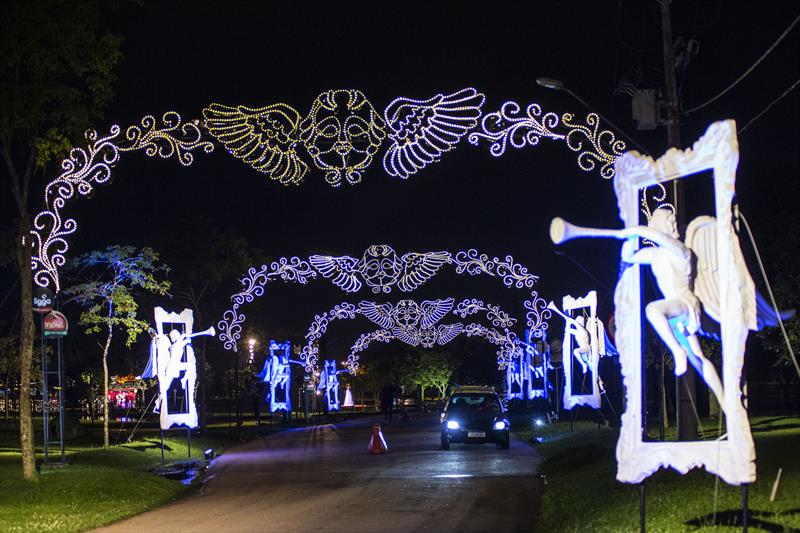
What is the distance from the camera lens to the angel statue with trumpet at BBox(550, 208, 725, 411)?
941 cm

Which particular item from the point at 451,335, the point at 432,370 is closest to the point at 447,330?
the point at 451,335

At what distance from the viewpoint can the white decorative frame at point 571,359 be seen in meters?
25.8

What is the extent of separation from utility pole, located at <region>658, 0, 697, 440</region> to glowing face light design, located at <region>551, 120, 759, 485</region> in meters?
4.00

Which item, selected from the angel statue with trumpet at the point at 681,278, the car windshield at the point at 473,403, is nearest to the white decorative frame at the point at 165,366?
the car windshield at the point at 473,403

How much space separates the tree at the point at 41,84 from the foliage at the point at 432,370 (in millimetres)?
81773

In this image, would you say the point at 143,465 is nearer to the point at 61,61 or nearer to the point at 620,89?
the point at 61,61

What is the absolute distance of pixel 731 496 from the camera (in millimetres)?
11492

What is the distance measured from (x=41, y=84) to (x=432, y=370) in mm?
84311

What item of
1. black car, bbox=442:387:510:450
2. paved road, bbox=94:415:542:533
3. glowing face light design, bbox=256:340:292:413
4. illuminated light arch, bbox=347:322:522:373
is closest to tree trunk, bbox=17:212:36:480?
paved road, bbox=94:415:542:533

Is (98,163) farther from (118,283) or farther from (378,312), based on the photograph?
(378,312)

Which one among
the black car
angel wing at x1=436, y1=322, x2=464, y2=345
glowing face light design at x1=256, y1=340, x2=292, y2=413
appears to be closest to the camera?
the black car

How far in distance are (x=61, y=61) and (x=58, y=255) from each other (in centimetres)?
463

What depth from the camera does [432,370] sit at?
99.0 meters

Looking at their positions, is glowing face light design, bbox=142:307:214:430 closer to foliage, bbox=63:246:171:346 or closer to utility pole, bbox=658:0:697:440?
foliage, bbox=63:246:171:346
